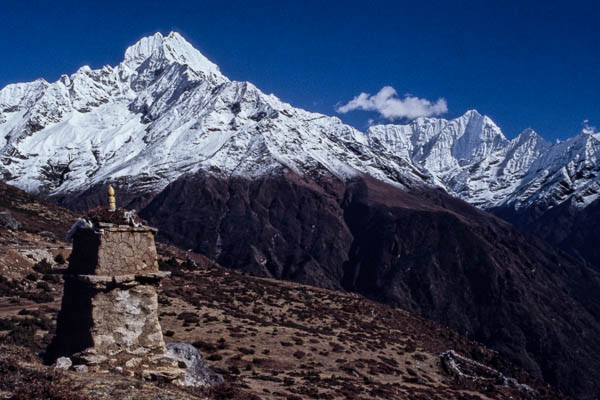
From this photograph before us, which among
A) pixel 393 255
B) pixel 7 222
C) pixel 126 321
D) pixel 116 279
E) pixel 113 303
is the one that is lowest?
pixel 126 321

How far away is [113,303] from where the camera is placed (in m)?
12.5

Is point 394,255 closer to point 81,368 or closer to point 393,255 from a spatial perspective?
point 393,255

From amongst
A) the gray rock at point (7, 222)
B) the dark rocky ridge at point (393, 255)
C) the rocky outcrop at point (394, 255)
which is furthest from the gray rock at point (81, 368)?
the rocky outcrop at point (394, 255)

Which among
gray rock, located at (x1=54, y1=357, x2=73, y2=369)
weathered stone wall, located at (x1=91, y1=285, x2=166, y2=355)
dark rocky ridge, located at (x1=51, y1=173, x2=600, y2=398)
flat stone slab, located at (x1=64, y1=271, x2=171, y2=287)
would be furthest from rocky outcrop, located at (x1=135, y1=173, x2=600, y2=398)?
gray rock, located at (x1=54, y1=357, x2=73, y2=369)

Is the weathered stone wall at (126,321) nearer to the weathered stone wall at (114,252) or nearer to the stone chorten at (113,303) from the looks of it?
the stone chorten at (113,303)

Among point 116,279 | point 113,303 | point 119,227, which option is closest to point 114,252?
point 119,227

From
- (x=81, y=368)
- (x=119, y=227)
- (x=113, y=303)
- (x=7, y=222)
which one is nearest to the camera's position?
(x=81, y=368)

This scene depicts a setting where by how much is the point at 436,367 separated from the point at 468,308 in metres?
95.3

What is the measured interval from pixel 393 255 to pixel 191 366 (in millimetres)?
125447

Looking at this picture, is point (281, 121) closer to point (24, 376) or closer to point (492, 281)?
point (492, 281)

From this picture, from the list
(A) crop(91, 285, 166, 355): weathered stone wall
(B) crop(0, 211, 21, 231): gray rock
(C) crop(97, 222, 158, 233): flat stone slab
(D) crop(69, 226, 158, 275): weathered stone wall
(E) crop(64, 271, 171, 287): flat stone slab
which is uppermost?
(B) crop(0, 211, 21, 231): gray rock

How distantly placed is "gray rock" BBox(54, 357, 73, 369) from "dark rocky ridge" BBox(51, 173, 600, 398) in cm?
10262

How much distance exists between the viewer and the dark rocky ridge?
111500 mm

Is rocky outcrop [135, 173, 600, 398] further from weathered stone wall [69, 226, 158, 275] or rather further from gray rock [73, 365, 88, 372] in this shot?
→ gray rock [73, 365, 88, 372]
